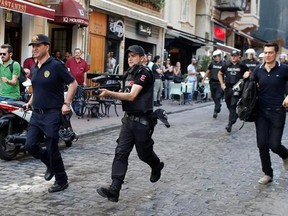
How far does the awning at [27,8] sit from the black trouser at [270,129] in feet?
27.5

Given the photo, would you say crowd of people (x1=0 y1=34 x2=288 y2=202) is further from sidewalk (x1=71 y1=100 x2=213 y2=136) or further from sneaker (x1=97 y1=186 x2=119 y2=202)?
sidewalk (x1=71 y1=100 x2=213 y2=136)

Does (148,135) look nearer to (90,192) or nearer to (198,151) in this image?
(90,192)

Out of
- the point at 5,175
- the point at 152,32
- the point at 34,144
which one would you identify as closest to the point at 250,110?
the point at 34,144

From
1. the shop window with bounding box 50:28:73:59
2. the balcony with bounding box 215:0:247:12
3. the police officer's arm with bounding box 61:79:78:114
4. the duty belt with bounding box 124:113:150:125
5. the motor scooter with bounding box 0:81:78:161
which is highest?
the balcony with bounding box 215:0:247:12

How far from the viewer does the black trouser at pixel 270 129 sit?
6387 millimetres

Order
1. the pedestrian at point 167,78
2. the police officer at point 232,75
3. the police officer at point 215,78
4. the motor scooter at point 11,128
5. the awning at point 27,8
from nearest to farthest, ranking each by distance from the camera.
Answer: the motor scooter at point 11,128 → the police officer at point 232,75 → the awning at point 27,8 → the police officer at point 215,78 → the pedestrian at point 167,78

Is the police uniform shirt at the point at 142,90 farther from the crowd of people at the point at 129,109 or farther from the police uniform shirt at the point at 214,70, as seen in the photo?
the police uniform shirt at the point at 214,70

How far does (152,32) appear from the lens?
2430 centimetres

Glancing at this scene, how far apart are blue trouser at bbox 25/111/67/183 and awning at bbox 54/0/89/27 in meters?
10.5

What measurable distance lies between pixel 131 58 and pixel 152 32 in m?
19.0

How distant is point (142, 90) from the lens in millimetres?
5457

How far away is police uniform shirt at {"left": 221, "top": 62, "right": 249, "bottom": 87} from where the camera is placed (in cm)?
1148

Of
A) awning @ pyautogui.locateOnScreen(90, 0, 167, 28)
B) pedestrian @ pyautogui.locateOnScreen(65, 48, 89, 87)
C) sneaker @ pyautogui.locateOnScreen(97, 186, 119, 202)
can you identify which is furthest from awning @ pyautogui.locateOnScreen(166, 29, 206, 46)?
sneaker @ pyautogui.locateOnScreen(97, 186, 119, 202)

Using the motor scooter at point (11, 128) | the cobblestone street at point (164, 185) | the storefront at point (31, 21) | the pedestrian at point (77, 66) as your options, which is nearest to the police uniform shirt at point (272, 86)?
the cobblestone street at point (164, 185)
